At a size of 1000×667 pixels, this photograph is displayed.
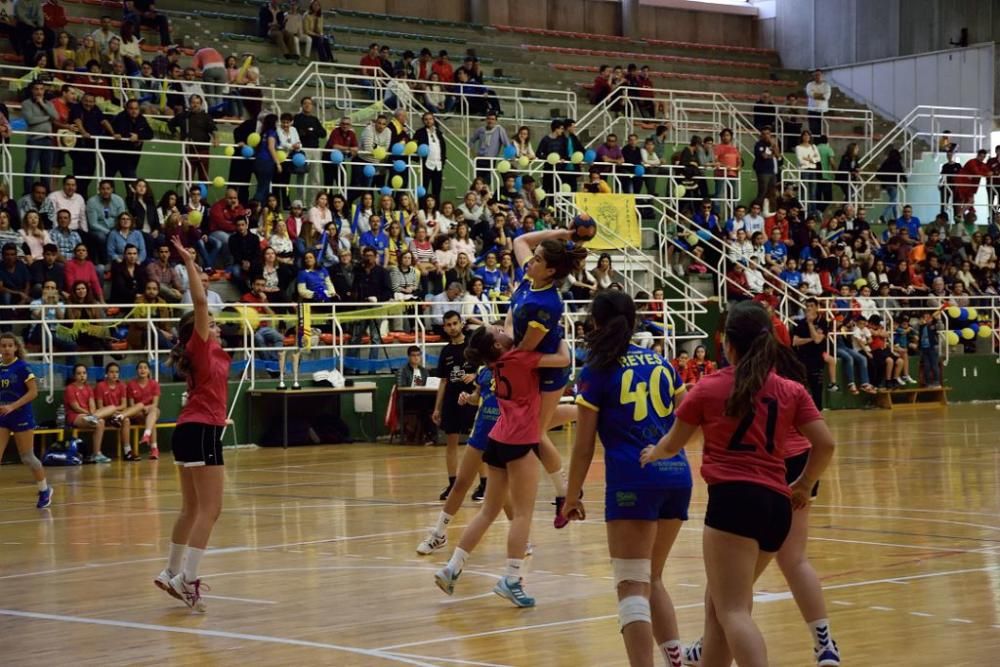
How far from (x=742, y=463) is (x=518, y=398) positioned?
12.2 ft

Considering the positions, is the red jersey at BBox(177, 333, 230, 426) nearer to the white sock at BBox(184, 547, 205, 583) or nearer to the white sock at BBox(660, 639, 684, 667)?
the white sock at BBox(184, 547, 205, 583)

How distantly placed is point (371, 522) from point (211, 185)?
1397 centimetres

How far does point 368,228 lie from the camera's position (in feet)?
87.2

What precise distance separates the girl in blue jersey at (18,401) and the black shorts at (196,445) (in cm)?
617

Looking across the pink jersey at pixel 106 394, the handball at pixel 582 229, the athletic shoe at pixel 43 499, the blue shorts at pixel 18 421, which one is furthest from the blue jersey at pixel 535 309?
the pink jersey at pixel 106 394

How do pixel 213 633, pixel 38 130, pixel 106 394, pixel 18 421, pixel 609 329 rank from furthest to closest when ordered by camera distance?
pixel 38 130 → pixel 106 394 → pixel 18 421 → pixel 213 633 → pixel 609 329

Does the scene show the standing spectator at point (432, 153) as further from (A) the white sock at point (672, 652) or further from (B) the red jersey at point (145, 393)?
(A) the white sock at point (672, 652)

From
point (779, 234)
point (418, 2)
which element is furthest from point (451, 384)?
point (418, 2)

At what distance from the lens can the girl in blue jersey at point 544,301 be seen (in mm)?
9422

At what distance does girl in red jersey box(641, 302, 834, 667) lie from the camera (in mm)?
6398

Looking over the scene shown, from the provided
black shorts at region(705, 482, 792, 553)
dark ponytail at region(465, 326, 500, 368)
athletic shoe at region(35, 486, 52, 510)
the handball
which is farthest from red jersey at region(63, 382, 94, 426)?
black shorts at region(705, 482, 792, 553)

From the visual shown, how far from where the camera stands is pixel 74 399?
21.2 metres

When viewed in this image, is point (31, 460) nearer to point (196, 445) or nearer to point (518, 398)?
point (196, 445)

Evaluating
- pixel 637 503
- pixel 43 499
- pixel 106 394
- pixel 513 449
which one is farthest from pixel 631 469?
pixel 106 394
